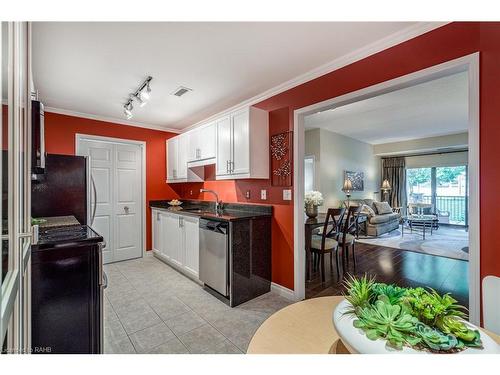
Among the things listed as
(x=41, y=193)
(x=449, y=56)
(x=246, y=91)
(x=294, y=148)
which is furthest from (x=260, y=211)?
(x=41, y=193)

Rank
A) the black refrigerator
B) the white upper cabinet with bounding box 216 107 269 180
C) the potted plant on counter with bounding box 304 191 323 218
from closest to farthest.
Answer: the black refrigerator → the white upper cabinet with bounding box 216 107 269 180 → the potted plant on counter with bounding box 304 191 323 218

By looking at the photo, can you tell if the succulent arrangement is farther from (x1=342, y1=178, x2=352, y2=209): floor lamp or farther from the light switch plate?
(x1=342, y1=178, x2=352, y2=209): floor lamp

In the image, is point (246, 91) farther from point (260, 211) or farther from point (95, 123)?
point (95, 123)

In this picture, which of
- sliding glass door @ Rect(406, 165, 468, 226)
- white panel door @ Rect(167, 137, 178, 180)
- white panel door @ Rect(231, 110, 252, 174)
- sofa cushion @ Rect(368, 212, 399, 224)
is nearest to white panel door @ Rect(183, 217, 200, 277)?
white panel door @ Rect(231, 110, 252, 174)

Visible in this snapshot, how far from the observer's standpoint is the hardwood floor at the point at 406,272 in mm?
2914

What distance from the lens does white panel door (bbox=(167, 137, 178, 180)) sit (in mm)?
4340

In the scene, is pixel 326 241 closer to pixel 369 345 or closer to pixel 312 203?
pixel 312 203

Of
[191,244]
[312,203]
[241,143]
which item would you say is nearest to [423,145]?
[312,203]

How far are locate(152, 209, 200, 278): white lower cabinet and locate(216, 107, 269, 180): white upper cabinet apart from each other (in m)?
0.87

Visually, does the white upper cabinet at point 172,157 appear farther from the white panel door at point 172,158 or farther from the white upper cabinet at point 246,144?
the white upper cabinet at point 246,144

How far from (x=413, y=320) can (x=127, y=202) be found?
4.45 meters
